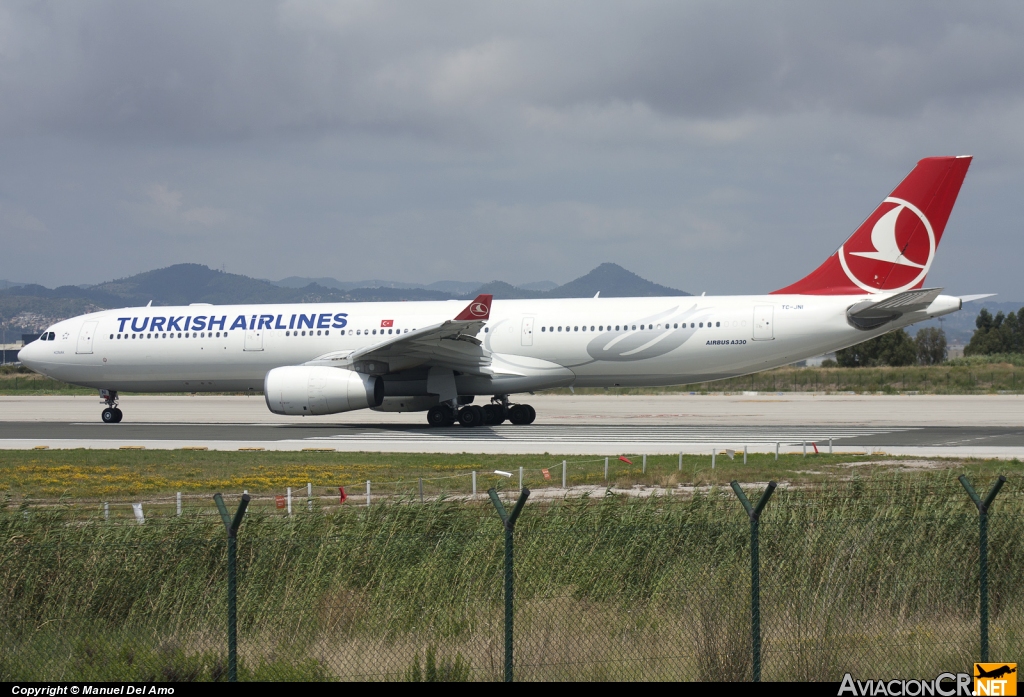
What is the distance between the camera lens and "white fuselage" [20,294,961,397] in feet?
99.6

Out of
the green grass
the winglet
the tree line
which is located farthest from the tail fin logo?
the tree line

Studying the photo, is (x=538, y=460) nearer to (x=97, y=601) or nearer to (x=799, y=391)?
(x=97, y=601)

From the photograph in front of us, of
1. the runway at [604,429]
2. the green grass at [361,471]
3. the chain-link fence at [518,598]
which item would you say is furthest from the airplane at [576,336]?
the chain-link fence at [518,598]

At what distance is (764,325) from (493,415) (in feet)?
30.2

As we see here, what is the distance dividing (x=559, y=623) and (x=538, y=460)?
1292 centimetres

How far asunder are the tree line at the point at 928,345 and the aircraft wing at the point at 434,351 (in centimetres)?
3474

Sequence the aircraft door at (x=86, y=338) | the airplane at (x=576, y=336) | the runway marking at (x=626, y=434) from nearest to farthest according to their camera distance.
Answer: the runway marking at (x=626, y=434), the airplane at (x=576, y=336), the aircraft door at (x=86, y=338)

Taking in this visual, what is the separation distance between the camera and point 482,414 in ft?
103

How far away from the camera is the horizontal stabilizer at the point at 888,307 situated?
27812mm

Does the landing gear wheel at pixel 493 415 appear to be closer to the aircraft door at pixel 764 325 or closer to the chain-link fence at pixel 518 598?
the aircraft door at pixel 764 325

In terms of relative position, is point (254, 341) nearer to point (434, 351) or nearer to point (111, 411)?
point (111, 411)

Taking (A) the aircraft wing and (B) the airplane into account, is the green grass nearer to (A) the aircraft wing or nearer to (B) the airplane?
(A) the aircraft wing

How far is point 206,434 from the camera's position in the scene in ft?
99.3

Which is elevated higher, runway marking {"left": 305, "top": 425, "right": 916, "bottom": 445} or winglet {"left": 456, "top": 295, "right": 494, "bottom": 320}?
winglet {"left": 456, "top": 295, "right": 494, "bottom": 320}
